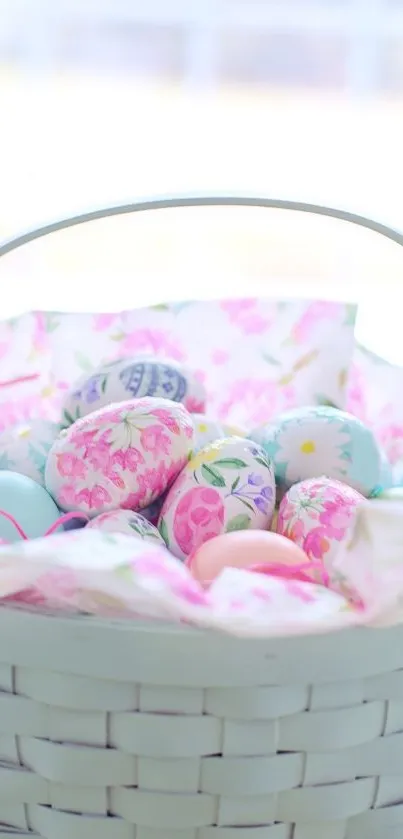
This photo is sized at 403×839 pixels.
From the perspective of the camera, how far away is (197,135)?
249 cm

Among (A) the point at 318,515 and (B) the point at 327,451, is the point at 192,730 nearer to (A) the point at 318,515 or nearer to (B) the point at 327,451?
(A) the point at 318,515

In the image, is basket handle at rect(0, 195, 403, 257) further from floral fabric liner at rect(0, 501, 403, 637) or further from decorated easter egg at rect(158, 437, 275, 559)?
floral fabric liner at rect(0, 501, 403, 637)

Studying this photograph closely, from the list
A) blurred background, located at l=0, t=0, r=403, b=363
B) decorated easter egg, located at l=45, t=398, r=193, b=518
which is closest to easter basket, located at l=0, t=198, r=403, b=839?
decorated easter egg, located at l=45, t=398, r=193, b=518

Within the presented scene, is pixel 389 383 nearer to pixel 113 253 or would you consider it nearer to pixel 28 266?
pixel 28 266

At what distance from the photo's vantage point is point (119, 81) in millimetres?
2562

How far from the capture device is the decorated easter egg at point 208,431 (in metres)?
0.88

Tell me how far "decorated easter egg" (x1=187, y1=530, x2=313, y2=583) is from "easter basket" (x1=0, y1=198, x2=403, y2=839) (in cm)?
12

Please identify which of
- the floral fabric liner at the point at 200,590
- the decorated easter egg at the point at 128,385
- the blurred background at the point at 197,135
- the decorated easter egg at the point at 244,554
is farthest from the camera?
the blurred background at the point at 197,135

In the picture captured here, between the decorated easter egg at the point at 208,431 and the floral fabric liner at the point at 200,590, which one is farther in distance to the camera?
the decorated easter egg at the point at 208,431

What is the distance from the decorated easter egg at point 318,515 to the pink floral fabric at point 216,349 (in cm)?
21

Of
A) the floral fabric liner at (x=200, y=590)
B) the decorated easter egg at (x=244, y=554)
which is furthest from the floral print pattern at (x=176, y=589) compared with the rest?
the decorated easter egg at (x=244, y=554)

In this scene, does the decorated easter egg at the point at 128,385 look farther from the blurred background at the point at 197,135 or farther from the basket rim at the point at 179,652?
the blurred background at the point at 197,135

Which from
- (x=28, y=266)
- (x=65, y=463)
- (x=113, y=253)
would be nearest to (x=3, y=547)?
(x=65, y=463)

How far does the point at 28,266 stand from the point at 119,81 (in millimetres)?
614
